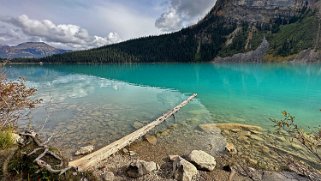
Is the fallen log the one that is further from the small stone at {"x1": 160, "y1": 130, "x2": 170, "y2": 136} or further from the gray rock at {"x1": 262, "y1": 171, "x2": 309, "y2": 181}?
the gray rock at {"x1": 262, "y1": 171, "x2": 309, "y2": 181}

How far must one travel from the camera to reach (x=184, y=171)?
10039 mm

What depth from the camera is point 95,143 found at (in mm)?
15570

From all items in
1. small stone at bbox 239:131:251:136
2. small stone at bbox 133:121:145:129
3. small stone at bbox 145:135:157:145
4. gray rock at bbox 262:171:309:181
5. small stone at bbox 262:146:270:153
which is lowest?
small stone at bbox 133:121:145:129

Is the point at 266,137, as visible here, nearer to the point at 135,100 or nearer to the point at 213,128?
the point at 213,128

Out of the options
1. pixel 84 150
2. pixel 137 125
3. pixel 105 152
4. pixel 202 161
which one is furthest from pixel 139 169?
pixel 137 125

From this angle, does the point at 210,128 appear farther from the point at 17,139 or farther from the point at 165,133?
the point at 17,139

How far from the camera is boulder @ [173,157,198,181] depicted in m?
9.91

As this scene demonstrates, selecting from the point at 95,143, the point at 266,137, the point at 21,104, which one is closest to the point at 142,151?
the point at 95,143

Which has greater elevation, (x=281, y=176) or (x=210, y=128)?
(x=281, y=176)

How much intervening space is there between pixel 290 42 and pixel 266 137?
19521 cm

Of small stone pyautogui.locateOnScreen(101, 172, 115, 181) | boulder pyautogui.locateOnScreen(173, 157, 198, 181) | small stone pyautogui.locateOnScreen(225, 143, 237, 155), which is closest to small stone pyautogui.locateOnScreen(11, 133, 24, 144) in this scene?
small stone pyautogui.locateOnScreen(101, 172, 115, 181)

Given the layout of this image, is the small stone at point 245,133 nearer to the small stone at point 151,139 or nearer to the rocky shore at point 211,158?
the rocky shore at point 211,158

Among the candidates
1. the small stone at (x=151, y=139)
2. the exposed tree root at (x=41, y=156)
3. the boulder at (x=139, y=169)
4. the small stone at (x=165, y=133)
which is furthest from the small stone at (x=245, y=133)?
the exposed tree root at (x=41, y=156)

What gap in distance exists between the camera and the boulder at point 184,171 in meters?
9.91
